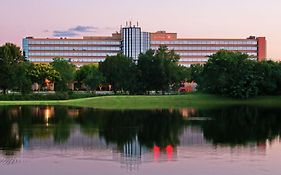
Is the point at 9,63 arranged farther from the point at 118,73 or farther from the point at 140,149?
the point at 140,149

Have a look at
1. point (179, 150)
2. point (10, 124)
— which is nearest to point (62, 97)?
point (10, 124)

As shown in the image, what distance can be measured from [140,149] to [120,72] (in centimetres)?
7905

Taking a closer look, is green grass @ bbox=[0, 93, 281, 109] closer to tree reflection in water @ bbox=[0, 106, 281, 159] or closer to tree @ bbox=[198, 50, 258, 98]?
tree @ bbox=[198, 50, 258, 98]

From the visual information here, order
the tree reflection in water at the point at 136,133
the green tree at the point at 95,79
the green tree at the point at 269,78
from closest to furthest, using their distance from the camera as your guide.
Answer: the tree reflection in water at the point at 136,133
the green tree at the point at 269,78
the green tree at the point at 95,79

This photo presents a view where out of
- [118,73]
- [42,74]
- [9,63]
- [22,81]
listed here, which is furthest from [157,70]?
[42,74]

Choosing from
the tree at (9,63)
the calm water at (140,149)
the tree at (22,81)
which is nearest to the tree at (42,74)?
the tree at (9,63)

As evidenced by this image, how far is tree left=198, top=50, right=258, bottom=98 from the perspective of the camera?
8412cm

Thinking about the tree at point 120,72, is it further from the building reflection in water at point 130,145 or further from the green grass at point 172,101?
the building reflection in water at point 130,145

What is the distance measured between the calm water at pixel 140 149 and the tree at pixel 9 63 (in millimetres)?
55731

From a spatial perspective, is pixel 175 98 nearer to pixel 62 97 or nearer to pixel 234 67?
pixel 234 67

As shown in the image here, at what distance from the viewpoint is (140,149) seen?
1019 inches

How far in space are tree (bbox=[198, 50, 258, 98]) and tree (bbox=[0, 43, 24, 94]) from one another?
33.7 meters

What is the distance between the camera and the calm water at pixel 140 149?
67.6 feet

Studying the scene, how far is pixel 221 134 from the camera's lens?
1299 inches
